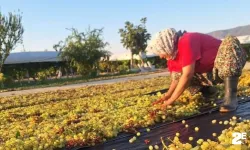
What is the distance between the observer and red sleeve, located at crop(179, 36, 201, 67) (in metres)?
4.70

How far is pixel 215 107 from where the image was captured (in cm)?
515

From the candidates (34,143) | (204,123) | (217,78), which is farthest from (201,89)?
(34,143)

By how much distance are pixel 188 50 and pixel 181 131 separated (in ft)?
3.81

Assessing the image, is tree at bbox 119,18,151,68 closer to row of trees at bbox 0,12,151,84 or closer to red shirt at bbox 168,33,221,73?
row of trees at bbox 0,12,151,84

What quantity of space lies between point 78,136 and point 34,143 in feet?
1.65

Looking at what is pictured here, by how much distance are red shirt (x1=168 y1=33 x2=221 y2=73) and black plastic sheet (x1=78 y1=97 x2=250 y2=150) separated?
0.66m

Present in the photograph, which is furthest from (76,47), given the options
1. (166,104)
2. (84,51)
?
(166,104)

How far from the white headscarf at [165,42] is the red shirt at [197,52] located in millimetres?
95

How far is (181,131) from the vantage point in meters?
4.05

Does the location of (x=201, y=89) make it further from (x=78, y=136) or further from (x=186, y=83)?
(x=78, y=136)

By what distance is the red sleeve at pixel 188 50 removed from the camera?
4.70m

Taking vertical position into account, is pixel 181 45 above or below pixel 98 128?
above
